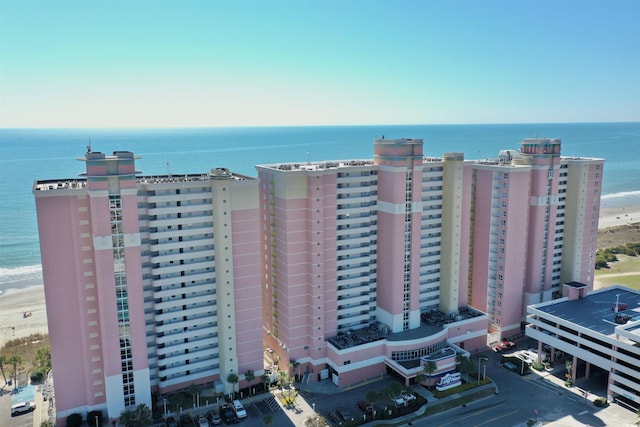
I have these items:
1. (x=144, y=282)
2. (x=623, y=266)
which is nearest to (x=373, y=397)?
(x=144, y=282)

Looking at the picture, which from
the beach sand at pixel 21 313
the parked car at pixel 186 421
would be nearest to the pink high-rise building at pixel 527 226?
the parked car at pixel 186 421

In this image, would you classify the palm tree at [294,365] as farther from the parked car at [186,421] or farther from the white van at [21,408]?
the white van at [21,408]

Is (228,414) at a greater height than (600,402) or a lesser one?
lesser

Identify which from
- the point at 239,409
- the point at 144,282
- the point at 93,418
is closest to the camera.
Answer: the point at 93,418

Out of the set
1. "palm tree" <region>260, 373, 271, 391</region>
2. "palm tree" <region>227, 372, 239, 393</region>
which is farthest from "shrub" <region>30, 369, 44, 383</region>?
"palm tree" <region>260, 373, 271, 391</region>

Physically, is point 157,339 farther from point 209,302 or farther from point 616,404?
point 616,404

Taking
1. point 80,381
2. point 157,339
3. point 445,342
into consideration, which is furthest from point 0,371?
point 445,342

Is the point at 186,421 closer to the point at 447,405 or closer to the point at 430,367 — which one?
the point at 430,367

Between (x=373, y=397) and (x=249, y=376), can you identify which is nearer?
(x=373, y=397)
